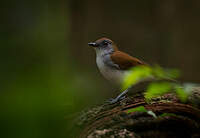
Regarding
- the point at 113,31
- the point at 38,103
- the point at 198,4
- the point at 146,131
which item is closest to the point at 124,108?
the point at 146,131

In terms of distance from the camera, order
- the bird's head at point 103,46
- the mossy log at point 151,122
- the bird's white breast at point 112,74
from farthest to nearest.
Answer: the bird's head at point 103,46, the bird's white breast at point 112,74, the mossy log at point 151,122

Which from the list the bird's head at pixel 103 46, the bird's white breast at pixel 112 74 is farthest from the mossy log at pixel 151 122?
the bird's head at pixel 103 46

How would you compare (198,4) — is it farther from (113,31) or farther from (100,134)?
(100,134)

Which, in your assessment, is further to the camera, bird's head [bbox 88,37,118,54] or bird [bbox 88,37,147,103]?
bird's head [bbox 88,37,118,54]

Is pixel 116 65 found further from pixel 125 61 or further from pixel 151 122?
pixel 151 122

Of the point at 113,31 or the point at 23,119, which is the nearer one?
the point at 23,119

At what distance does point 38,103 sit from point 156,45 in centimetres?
330

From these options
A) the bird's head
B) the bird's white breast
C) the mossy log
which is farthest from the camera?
the bird's head

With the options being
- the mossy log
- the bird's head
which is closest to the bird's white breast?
the bird's head

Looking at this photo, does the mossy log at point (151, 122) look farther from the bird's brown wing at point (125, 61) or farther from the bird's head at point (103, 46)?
the bird's head at point (103, 46)

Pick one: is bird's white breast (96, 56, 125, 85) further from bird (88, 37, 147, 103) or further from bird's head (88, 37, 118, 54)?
bird's head (88, 37, 118, 54)

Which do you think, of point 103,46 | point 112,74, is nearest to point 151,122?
point 112,74

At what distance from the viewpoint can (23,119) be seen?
0.14 m

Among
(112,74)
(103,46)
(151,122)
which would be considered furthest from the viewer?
(103,46)
